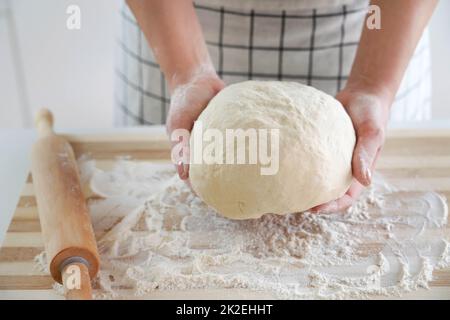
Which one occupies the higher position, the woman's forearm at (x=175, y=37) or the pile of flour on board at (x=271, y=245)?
the woman's forearm at (x=175, y=37)

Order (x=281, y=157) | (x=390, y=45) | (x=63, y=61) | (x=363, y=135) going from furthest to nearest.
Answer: (x=63, y=61) → (x=390, y=45) → (x=363, y=135) → (x=281, y=157)

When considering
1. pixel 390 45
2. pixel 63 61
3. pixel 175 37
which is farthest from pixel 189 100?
pixel 63 61

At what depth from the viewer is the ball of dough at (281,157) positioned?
2.97 ft

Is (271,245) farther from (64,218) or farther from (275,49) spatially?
(275,49)

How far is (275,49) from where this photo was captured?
133 cm

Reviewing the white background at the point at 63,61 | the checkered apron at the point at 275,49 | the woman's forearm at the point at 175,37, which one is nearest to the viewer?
the woman's forearm at the point at 175,37

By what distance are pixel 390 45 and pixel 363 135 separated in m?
0.24

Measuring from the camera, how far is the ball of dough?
906mm

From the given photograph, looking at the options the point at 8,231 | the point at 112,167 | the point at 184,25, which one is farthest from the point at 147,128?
the point at 8,231

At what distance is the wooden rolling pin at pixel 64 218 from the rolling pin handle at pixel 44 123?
0.04 metres

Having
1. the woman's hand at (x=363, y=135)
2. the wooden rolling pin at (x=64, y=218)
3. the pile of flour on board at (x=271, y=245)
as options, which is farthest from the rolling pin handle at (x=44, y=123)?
the woman's hand at (x=363, y=135)
